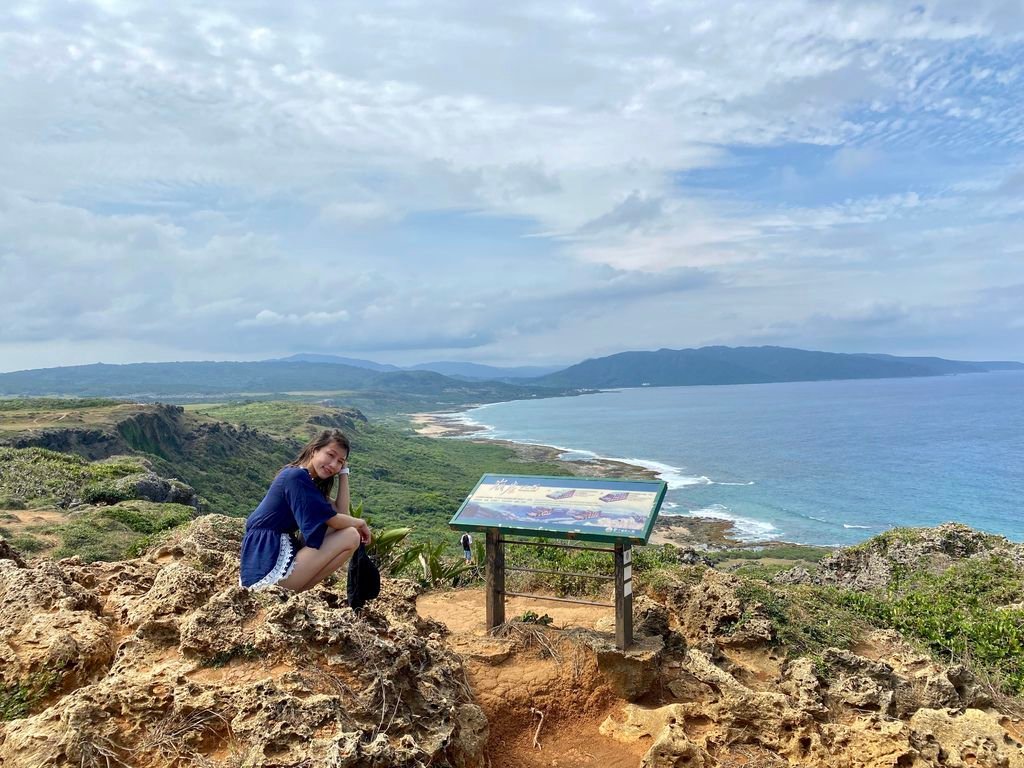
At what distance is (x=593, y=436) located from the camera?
3915 inches

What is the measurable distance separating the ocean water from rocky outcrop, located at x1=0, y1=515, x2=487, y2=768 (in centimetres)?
3864

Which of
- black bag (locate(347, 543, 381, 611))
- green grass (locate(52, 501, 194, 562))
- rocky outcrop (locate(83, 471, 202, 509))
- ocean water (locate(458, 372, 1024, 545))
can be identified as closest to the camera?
black bag (locate(347, 543, 381, 611))

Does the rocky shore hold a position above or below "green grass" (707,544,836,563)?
above

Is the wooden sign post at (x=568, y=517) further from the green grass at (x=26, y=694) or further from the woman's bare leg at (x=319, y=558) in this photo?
the green grass at (x=26, y=694)

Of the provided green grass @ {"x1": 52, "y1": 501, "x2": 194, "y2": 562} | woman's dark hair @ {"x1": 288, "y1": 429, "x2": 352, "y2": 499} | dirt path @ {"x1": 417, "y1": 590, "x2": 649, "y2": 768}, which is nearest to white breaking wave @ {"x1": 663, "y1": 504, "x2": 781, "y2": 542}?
green grass @ {"x1": 52, "y1": 501, "x2": 194, "y2": 562}

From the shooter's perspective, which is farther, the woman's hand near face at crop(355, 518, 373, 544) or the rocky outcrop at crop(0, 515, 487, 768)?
the woman's hand near face at crop(355, 518, 373, 544)

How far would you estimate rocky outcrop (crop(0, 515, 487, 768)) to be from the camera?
9.46 feet

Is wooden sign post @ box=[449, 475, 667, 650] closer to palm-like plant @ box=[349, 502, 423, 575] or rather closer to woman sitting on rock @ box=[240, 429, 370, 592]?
woman sitting on rock @ box=[240, 429, 370, 592]

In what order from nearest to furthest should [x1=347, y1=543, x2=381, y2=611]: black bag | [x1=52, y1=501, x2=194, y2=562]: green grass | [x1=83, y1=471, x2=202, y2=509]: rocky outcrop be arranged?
1. [x1=347, y1=543, x2=381, y2=611]: black bag
2. [x1=52, y1=501, x2=194, y2=562]: green grass
3. [x1=83, y1=471, x2=202, y2=509]: rocky outcrop

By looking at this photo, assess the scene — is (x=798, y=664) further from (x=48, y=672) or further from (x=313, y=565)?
(x=48, y=672)

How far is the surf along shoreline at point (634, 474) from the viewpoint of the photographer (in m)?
37.1

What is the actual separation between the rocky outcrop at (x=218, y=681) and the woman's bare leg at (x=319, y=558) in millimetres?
146

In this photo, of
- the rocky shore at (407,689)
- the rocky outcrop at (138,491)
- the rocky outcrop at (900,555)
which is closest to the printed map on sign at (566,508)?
the rocky shore at (407,689)

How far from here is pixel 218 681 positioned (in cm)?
341
